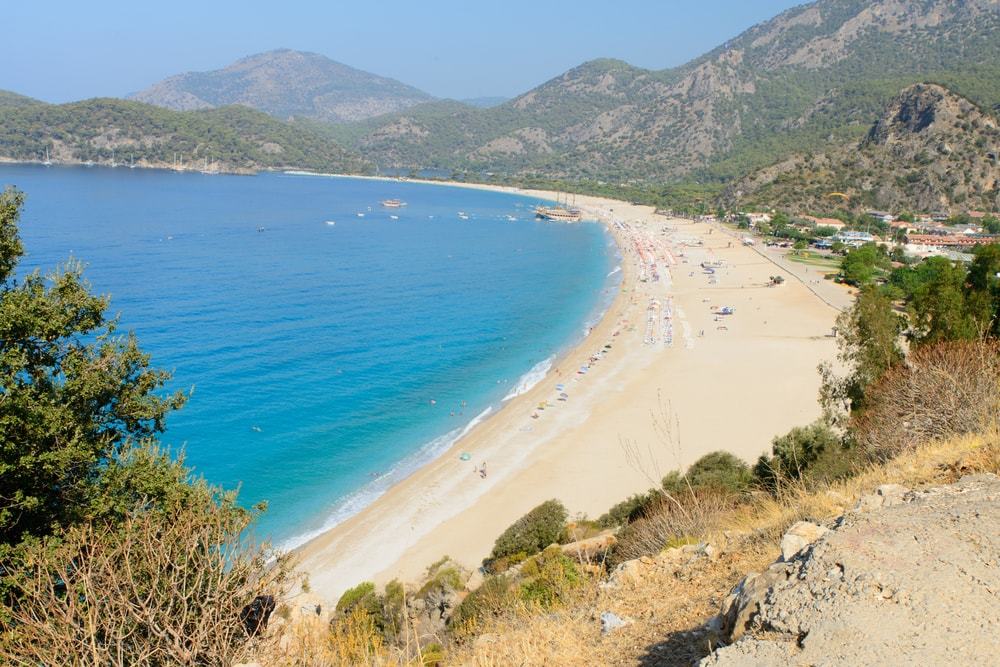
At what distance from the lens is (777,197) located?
422 ft

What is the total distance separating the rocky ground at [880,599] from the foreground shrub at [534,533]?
42.8 ft

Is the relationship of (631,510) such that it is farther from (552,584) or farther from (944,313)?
(944,313)

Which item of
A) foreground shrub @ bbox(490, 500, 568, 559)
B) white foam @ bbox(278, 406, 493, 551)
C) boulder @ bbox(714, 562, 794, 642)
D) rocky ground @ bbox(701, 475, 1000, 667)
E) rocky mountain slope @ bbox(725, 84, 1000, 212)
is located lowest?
white foam @ bbox(278, 406, 493, 551)

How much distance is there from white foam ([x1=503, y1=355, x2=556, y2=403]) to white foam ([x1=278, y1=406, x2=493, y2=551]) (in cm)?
395

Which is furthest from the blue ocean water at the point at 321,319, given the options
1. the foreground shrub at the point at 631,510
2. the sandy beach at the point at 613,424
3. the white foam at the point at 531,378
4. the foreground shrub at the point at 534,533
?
the foreground shrub at the point at 631,510

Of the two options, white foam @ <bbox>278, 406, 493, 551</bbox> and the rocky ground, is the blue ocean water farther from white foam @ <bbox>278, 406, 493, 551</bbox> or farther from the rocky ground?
the rocky ground

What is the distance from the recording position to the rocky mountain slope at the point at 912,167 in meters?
117

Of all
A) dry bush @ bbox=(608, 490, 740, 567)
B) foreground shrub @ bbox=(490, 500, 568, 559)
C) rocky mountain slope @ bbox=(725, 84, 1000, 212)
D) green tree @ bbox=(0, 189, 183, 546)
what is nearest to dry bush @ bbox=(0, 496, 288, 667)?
green tree @ bbox=(0, 189, 183, 546)

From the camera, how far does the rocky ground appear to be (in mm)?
4301

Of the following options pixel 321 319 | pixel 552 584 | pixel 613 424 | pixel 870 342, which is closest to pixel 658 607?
pixel 552 584

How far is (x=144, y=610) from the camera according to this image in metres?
6.04

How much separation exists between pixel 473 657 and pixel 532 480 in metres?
21.2

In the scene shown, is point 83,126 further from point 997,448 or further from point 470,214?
point 997,448

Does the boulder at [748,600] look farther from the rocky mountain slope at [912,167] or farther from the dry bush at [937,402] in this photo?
the rocky mountain slope at [912,167]
